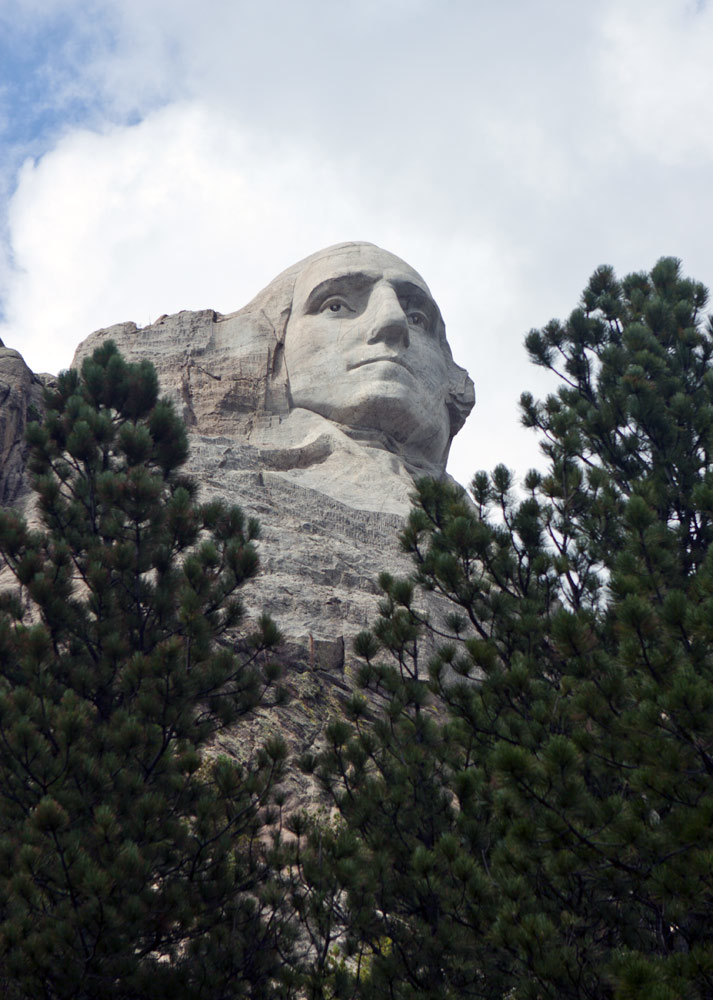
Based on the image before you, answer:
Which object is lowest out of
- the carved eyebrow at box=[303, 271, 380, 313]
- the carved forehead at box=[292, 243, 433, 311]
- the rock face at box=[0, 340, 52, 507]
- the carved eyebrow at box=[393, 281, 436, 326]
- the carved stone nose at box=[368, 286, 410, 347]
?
the rock face at box=[0, 340, 52, 507]

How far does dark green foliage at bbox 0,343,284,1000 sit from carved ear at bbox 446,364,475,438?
6.14 m

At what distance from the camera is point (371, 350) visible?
13.1m

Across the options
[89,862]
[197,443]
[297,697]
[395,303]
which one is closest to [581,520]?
[297,697]

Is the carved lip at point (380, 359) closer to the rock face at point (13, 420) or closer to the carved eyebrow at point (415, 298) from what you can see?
the carved eyebrow at point (415, 298)

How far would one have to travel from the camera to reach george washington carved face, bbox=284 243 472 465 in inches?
513

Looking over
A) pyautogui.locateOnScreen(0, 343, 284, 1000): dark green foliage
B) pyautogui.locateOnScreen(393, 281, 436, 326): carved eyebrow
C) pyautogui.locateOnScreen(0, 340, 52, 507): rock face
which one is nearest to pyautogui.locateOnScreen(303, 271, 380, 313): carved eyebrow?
pyautogui.locateOnScreen(393, 281, 436, 326): carved eyebrow

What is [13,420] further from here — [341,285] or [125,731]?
[125,731]

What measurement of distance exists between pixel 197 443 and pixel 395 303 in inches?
100

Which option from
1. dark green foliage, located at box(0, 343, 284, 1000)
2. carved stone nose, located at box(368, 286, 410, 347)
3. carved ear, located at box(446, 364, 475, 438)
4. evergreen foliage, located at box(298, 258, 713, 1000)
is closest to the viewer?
evergreen foliage, located at box(298, 258, 713, 1000)

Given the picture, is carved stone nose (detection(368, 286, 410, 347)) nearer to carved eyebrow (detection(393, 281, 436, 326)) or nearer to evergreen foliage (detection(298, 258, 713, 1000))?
carved eyebrow (detection(393, 281, 436, 326))

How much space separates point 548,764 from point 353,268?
8.78m

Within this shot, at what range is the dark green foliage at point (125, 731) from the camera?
19.7 ft

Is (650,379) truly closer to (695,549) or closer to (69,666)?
(695,549)

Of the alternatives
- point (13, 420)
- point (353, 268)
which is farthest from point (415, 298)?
point (13, 420)
